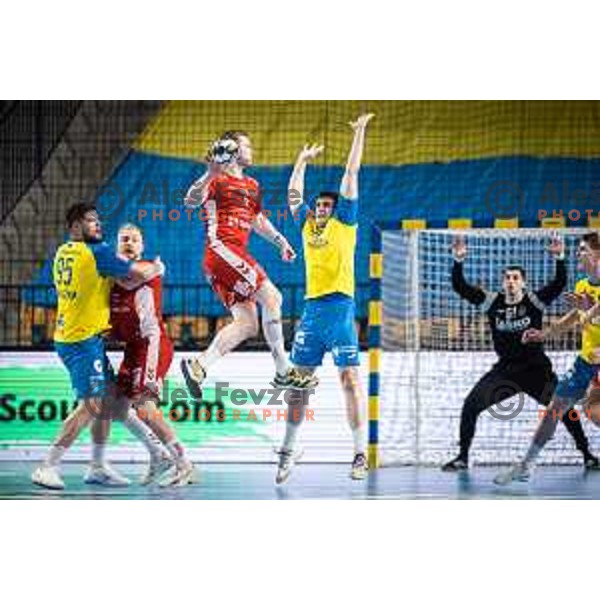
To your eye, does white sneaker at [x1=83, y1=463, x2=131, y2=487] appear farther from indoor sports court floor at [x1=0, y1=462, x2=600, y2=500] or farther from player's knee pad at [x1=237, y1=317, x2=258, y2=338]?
player's knee pad at [x1=237, y1=317, x2=258, y2=338]

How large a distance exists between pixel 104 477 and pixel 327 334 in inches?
58.2

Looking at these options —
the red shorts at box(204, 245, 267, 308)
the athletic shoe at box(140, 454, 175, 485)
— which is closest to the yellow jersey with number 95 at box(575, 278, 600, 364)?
the red shorts at box(204, 245, 267, 308)

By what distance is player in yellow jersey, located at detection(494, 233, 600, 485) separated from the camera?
27.2 ft

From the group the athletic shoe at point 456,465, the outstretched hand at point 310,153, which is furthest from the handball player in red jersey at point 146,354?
the athletic shoe at point 456,465

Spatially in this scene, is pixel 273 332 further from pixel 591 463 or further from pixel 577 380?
pixel 591 463

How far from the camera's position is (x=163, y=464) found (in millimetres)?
8297

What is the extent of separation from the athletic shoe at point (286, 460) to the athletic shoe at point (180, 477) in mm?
479

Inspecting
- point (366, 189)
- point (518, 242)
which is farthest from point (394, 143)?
point (518, 242)

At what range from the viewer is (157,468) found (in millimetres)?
8289

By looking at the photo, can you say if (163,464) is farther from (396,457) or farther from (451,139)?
(451,139)

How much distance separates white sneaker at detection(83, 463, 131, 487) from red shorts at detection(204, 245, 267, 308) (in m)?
1.13

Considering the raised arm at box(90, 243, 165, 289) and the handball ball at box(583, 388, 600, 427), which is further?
the handball ball at box(583, 388, 600, 427)

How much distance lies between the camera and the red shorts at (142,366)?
8258mm

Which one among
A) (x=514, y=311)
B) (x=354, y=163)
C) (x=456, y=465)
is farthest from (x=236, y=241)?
(x=456, y=465)
